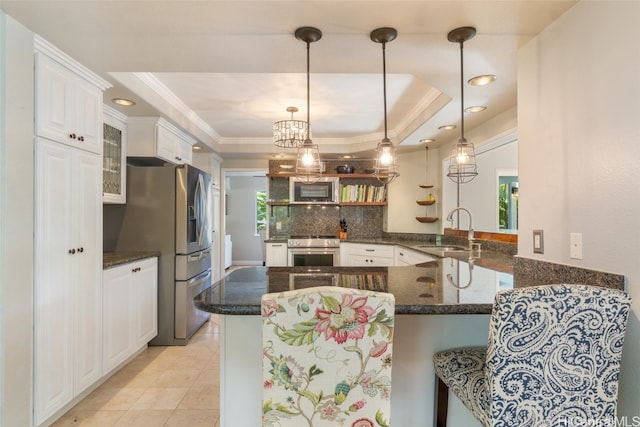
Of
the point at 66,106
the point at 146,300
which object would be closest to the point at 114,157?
the point at 66,106

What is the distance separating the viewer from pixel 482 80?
213cm

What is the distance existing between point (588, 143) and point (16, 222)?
8.75 ft

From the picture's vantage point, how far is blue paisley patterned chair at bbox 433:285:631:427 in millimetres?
986

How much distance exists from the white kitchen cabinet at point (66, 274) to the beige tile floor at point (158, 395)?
0.56ft

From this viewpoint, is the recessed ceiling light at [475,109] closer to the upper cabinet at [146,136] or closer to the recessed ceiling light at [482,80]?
the recessed ceiling light at [482,80]

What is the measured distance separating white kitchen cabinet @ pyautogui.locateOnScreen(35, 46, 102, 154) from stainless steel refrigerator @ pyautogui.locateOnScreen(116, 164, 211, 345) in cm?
88

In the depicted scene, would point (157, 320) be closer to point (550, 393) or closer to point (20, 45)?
point (20, 45)

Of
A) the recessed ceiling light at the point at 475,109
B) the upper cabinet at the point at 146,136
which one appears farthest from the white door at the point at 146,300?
the recessed ceiling light at the point at 475,109

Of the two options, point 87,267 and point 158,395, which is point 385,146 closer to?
point 87,267

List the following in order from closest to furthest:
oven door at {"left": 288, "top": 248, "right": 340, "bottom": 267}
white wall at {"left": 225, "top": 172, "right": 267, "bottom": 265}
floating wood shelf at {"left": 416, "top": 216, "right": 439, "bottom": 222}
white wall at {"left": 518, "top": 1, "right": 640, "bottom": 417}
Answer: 1. white wall at {"left": 518, "top": 1, "right": 640, "bottom": 417}
2. floating wood shelf at {"left": 416, "top": 216, "right": 439, "bottom": 222}
3. oven door at {"left": 288, "top": 248, "right": 340, "bottom": 267}
4. white wall at {"left": 225, "top": 172, "right": 267, "bottom": 265}

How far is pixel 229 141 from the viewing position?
15.2 feet

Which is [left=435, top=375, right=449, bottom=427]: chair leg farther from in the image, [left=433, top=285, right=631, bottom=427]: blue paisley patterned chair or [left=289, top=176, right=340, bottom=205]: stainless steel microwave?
[left=289, top=176, right=340, bottom=205]: stainless steel microwave

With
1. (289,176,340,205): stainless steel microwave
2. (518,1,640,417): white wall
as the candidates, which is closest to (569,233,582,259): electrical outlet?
(518,1,640,417): white wall

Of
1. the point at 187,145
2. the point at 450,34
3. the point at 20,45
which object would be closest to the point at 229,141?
the point at 187,145
